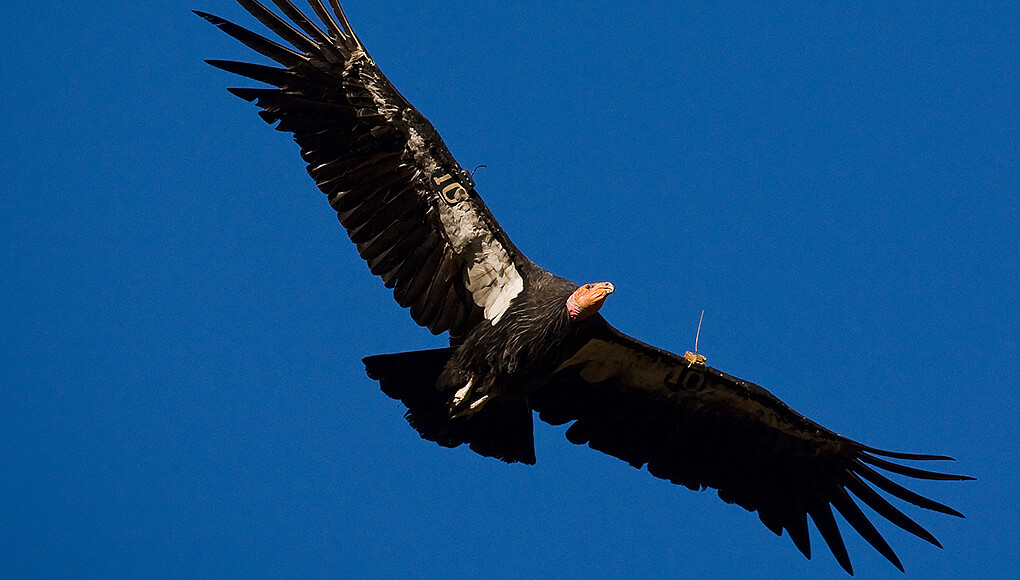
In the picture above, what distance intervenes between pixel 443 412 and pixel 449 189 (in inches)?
79.9

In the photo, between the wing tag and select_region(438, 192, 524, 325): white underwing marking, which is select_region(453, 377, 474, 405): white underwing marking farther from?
the wing tag

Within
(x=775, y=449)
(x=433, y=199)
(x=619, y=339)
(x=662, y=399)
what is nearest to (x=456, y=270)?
(x=433, y=199)

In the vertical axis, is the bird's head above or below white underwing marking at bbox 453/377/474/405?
above

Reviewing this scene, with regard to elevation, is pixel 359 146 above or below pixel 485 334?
above

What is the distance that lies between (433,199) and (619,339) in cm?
214

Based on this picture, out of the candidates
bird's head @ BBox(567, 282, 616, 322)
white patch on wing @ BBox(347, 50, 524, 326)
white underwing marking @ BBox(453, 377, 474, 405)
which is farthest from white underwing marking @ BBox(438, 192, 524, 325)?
bird's head @ BBox(567, 282, 616, 322)

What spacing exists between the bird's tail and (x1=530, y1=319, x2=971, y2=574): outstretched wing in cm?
56

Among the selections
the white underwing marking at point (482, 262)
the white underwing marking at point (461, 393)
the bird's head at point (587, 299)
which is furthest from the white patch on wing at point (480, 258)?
the bird's head at point (587, 299)

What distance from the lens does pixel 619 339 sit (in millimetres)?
12867

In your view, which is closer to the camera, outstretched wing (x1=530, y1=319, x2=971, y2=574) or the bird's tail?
the bird's tail

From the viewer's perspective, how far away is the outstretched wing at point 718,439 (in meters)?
13.3

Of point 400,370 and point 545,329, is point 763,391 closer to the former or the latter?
point 545,329

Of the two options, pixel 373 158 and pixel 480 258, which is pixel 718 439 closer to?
pixel 480 258

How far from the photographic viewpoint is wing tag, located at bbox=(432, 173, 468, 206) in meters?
12.5
